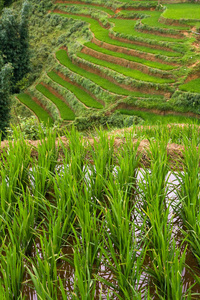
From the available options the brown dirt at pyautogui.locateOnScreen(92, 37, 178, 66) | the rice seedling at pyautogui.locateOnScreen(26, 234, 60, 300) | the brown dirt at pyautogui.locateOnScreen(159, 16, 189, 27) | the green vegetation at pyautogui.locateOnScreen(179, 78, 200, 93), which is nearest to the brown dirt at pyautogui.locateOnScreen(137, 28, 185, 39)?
the brown dirt at pyautogui.locateOnScreen(159, 16, 189, 27)

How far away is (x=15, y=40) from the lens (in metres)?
19.0

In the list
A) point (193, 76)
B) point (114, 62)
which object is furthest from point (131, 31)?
point (193, 76)

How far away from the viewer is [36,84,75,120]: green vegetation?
17.2 metres

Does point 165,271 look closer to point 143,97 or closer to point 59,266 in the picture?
point 59,266

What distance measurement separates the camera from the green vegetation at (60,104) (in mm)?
17188

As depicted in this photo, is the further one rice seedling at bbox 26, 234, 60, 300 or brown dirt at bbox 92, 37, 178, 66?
brown dirt at bbox 92, 37, 178, 66

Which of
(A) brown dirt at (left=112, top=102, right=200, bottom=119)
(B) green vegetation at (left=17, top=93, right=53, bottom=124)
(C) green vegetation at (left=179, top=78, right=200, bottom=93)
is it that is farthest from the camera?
(B) green vegetation at (left=17, top=93, right=53, bottom=124)

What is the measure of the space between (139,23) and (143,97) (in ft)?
24.1

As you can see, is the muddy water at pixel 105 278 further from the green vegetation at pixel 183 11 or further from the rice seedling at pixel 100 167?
the green vegetation at pixel 183 11

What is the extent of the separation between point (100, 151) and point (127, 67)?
15566 mm

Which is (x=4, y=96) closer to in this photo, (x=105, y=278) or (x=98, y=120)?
(x=98, y=120)

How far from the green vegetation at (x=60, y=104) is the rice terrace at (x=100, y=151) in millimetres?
107

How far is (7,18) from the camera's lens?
59.8 feet

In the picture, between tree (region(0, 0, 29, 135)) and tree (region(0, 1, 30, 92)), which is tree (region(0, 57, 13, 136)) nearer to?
tree (region(0, 0, 29, 135))
